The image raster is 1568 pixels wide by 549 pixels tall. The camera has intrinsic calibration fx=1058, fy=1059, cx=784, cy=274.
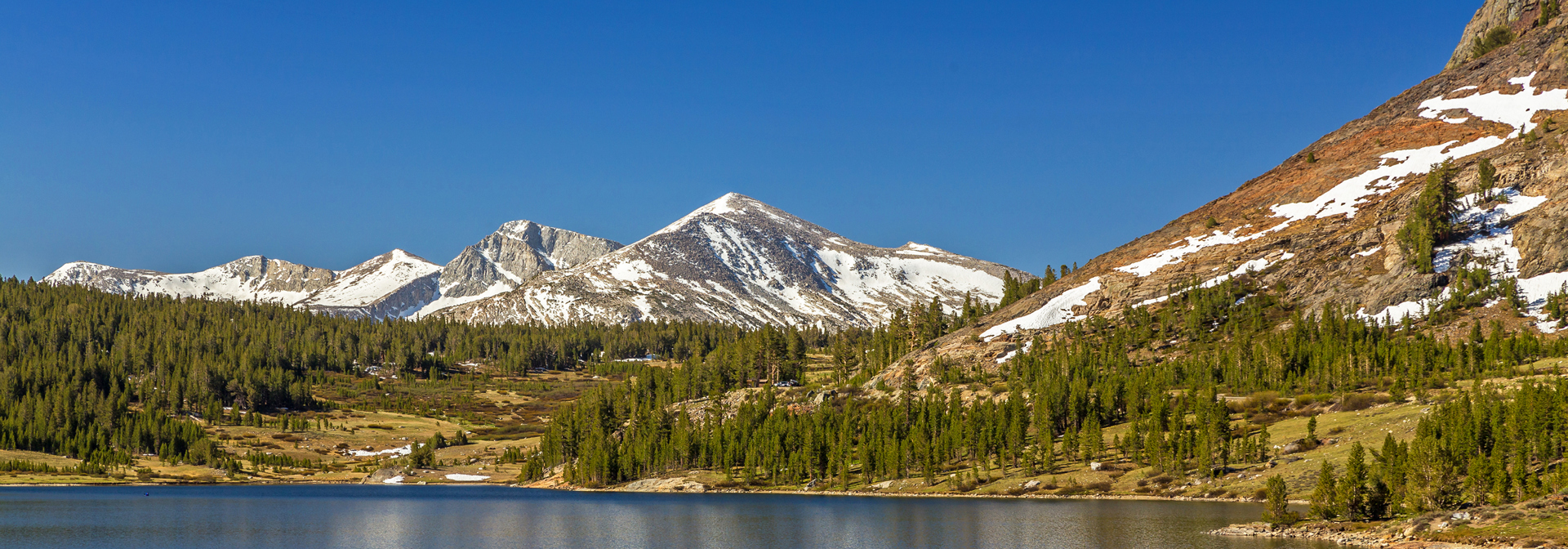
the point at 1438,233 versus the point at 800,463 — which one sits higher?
the point at 1438,233

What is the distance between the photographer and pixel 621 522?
110 metres

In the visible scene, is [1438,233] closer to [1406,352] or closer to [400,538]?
[1406,352]

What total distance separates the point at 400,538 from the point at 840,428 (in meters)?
87.2

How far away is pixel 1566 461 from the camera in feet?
277

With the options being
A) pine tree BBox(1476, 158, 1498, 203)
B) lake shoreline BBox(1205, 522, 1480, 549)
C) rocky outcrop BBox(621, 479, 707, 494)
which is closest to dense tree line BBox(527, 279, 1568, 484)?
rocky outcrop BBox(621, 479, 707, 494)

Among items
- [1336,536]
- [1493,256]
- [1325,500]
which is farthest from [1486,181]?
[1336,536]

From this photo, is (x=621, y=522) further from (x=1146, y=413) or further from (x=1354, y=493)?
(x=1146, y=413)

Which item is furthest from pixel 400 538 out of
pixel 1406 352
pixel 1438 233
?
pixel 1438 233

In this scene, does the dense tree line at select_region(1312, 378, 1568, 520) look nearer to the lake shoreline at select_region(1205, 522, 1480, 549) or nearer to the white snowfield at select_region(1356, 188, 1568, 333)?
the lake shoreline at select_region(1205, 522, 1480, 549)

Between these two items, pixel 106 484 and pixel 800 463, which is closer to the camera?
pixel 800 463

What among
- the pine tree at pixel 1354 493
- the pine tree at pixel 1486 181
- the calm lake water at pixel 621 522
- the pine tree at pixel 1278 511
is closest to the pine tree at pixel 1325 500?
the pine tree at pixel 1354 493

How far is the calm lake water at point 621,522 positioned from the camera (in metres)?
88.4

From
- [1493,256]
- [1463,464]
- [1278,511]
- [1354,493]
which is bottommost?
[1278,511]

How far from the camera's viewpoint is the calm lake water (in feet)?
290
